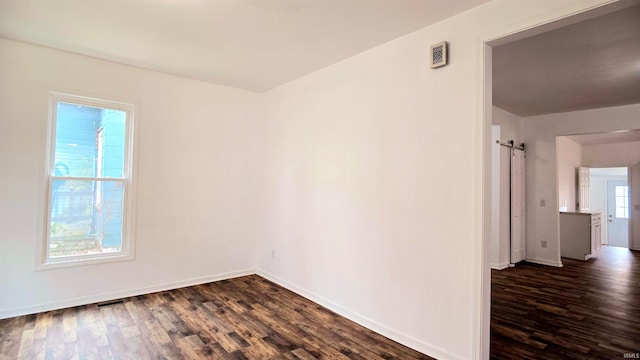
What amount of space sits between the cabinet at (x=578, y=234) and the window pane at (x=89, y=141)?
785cm

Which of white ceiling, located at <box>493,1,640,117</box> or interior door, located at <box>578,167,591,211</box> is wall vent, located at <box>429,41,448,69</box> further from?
interior door, located at <box>578,167,591,211</box>

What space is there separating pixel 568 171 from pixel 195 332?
800cm

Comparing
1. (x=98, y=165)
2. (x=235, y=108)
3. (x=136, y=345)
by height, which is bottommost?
(x=136, y=345)

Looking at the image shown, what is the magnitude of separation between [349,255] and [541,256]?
4.53 m

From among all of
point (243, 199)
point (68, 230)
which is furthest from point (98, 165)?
point (243, 199)

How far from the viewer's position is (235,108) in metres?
4.62

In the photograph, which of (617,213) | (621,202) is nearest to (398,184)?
(617,213)

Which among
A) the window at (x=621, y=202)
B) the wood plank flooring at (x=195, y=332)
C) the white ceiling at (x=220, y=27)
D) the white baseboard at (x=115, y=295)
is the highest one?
the white ceiling at (x=220, y=27)

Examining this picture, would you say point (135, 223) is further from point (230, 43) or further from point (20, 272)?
point (230, 43)

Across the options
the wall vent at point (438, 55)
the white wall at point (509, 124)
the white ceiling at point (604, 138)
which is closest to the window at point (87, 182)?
the wall vent at point (438, 55)

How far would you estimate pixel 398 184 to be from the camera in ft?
9.37

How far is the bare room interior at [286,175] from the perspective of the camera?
2449 mm

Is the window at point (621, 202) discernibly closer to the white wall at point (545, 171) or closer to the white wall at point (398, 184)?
the white wall at point (545, 171)

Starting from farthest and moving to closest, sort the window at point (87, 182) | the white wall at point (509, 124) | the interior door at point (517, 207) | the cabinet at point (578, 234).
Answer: the cabinet at point (578, 234)
the interior door at point (517, 207)
the white wall at point (509, 124)
the window at point (87, 182)
